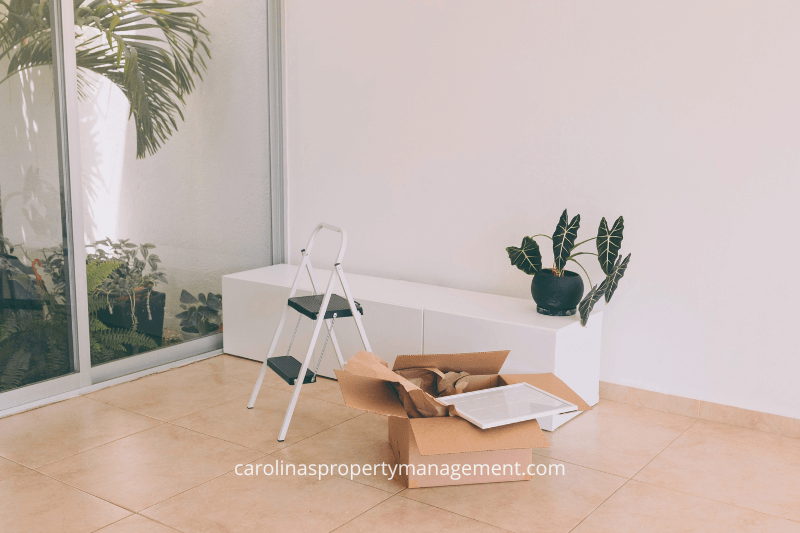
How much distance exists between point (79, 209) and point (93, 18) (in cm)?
88

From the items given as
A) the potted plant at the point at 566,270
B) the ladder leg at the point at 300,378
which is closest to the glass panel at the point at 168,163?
the ladder leg at the point at 300,378

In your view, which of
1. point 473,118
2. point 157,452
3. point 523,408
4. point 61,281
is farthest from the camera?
point 473,118

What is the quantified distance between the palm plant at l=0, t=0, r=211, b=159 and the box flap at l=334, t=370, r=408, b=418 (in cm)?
175

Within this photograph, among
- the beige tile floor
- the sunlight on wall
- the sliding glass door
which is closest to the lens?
the beige tile floor

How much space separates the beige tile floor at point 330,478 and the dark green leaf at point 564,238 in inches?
28.8

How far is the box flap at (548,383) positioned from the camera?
2508 mm

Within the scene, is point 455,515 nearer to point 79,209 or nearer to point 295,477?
point 295,477

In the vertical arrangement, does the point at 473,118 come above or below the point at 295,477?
above

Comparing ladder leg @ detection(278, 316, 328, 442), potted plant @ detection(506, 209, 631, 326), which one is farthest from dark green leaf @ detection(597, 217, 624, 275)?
ladder leg @ detection(278, 316, 328, 442)

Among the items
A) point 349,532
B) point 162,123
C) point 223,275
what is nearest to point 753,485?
point 349,532

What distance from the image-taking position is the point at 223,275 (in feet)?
12.6

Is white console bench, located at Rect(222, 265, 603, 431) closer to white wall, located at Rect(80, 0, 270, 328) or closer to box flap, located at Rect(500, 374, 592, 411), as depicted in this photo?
box flap, located at Rect(500, 374, 592, 411)

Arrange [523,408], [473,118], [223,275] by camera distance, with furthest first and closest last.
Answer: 1. [223,275]
2. [473,118]
3. [523,408]

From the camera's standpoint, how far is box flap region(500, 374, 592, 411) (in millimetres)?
2508
